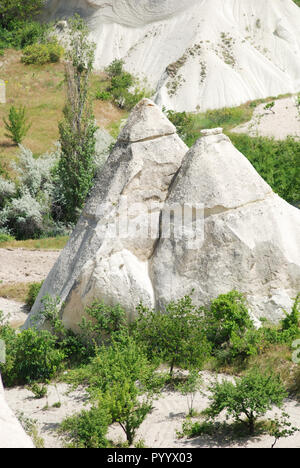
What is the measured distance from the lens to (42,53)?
40375 mm

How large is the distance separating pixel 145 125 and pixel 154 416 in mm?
5072

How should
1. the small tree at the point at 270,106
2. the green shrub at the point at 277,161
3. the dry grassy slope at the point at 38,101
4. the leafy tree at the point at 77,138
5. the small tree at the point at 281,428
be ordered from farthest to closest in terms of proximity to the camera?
the dry grassy slope at the point at 38,101, the small tree at the point at 270,106, the leafy tree at the point at 77,138, the green shrub at the point at 277,161, the small tree at the point at 281,428

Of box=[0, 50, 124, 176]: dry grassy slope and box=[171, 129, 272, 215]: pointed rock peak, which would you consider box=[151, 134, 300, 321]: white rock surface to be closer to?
box=[171, 129, 272, 215]: pointed rock peak

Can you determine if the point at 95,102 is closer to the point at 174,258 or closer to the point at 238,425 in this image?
the point at 174,258

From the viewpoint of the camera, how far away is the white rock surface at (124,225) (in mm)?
9367

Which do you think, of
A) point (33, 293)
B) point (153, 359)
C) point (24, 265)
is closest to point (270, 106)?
point (24, 265)

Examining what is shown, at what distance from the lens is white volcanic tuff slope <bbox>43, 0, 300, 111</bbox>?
3400 centimetres

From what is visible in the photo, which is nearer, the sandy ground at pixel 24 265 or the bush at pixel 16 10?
the sandy ground at pixel 24 265

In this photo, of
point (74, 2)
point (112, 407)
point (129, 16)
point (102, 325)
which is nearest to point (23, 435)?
point (112, 407)

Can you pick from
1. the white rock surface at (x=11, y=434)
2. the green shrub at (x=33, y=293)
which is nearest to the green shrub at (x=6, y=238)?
the green shrub at (x=33, y=293)

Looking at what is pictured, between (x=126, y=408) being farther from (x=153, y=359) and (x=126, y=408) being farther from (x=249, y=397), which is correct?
(x=153, y=359)

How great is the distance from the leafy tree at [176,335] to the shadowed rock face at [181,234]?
404 mm

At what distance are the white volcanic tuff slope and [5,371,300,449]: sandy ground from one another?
2644cm

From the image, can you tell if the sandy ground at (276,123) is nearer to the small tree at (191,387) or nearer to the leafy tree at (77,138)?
the leafy tree at (77,138)
